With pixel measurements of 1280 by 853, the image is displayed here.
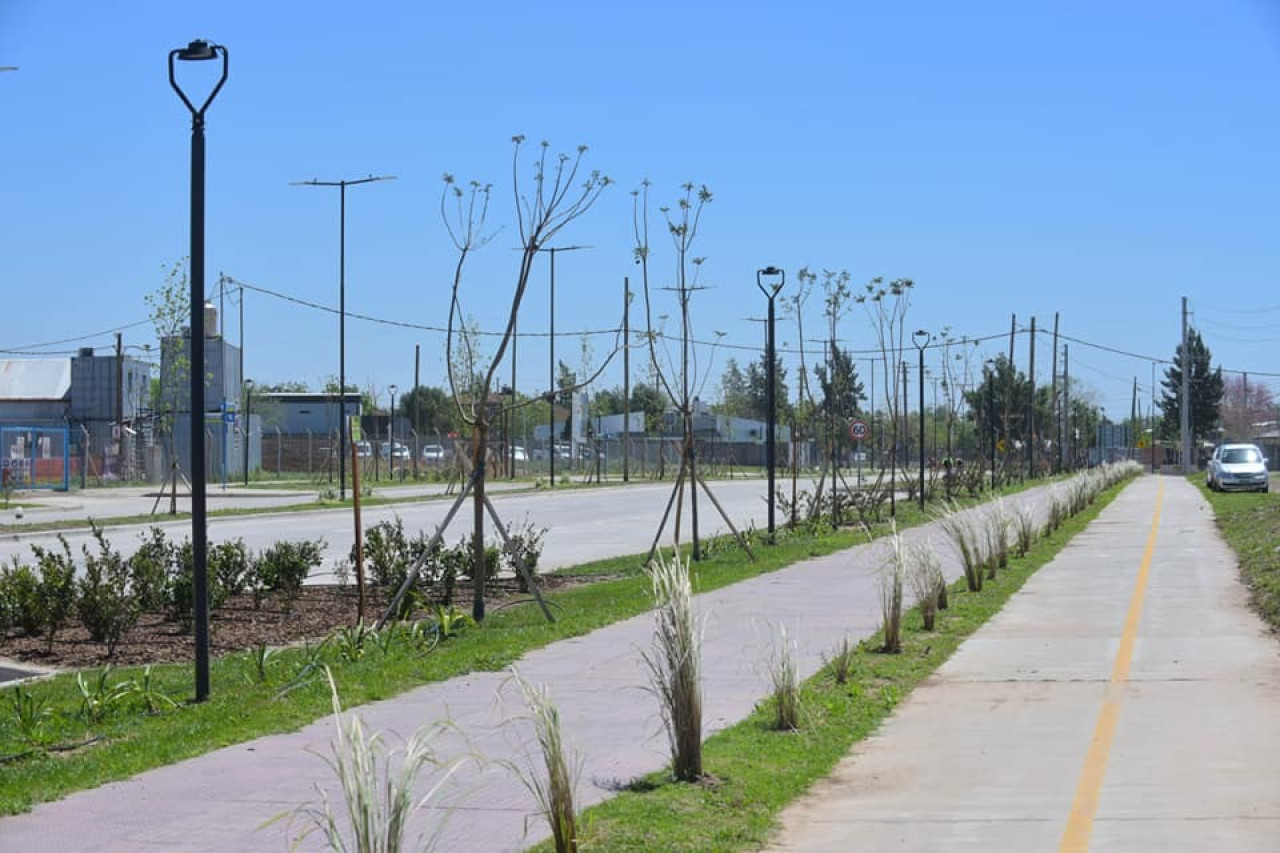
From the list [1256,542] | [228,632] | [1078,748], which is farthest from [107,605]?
[1256,542]

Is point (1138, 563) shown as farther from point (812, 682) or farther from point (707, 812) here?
point (707, 812)

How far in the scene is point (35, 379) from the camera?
7150 cm

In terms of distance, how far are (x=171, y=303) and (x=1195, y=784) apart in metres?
33.4

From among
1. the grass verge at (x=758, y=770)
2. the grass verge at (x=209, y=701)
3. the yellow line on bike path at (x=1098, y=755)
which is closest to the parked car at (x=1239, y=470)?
the yellow line on bike path at (x=1098, y=755)

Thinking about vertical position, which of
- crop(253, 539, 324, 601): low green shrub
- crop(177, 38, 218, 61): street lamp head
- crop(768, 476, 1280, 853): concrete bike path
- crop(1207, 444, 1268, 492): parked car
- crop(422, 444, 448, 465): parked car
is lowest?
crop(768, 476, 1280, 853): concrete bike path

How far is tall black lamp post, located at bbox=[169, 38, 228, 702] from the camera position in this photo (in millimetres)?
10164

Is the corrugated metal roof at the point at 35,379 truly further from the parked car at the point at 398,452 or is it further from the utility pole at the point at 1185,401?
the utility pole at the point at 1185,401

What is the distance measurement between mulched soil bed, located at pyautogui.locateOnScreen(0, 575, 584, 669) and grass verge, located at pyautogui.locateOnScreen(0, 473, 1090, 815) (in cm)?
80

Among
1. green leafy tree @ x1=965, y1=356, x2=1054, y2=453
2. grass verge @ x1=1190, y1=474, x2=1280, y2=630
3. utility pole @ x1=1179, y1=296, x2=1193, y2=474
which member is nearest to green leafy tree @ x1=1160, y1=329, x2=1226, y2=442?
green leafy tree @ x1=965, y1=356, x2=1054, y2=453

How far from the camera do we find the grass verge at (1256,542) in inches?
668

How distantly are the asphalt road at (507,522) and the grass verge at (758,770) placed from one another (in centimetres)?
900

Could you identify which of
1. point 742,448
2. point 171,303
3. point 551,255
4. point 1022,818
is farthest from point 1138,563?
point 742,448

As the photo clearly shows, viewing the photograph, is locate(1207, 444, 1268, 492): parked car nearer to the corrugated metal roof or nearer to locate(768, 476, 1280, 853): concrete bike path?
locate(768, 476, 1280, 853): concrete bike path

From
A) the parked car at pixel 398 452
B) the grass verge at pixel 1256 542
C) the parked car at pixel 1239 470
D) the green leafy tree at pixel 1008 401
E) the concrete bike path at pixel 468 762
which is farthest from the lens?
the parked car at pixel 398 452
